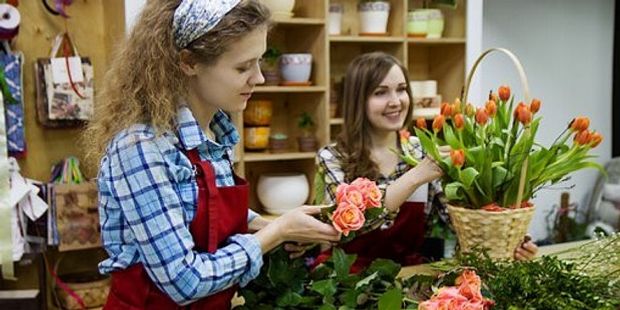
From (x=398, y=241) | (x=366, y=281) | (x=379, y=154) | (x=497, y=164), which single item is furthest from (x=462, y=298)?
(x=379, y=154)

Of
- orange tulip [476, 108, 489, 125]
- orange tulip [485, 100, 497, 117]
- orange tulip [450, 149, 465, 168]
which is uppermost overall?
orange tulip [485, 100, 497, 117]

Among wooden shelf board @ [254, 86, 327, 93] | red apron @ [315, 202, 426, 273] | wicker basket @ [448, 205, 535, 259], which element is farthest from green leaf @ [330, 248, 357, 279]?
wooden shelf board @ [254, 86, 327, 93]

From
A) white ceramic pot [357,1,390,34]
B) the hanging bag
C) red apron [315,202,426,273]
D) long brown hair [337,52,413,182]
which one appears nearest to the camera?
red apron [315,202,426,273]

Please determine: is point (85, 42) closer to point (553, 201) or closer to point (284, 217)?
point (284, 217)

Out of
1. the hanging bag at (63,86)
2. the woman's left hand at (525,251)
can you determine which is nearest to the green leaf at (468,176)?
the woman's left hand at (525,251)

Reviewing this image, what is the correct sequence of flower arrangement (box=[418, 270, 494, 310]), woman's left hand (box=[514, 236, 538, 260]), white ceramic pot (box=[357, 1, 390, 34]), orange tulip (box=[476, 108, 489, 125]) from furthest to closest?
white ceramic pot (box=[357, 1, 390, 34]), woman's left hand (box=[514, 236, 538, 260]), orange tulip (box=[476, 108, 489, 125]), flower arrangement (box=[418, 270, 494, 310])

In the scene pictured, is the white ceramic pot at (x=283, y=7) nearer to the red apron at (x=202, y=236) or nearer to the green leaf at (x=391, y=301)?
the red apron at (x=202, y=236)

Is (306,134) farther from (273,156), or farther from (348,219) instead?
(348,219)

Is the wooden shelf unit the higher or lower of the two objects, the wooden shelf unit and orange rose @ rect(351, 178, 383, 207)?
the higher

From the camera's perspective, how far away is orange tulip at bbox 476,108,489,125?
1.38 meters

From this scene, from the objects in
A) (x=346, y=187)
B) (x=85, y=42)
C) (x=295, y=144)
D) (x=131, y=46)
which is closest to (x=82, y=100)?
(x=85, y=42)

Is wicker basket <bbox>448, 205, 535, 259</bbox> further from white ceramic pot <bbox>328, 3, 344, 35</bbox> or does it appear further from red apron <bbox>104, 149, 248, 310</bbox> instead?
white ceramic pot <bbox>328, 3, 344, 35</bbox>

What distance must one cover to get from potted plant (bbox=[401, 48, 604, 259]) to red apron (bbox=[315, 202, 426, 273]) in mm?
525

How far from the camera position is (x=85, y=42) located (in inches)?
107
